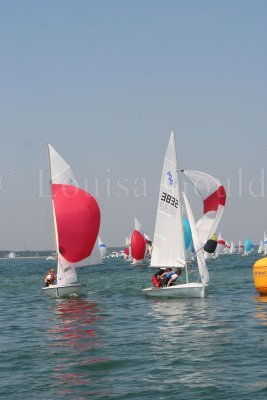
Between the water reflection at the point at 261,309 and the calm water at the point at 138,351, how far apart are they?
0.14 feet

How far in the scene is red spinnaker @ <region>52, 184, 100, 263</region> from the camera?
1292 inches

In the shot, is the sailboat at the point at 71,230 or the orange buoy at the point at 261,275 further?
the sailboat at the point at 71,230

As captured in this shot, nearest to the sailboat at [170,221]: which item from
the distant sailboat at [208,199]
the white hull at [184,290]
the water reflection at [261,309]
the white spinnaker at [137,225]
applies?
the white hull at [184,290]

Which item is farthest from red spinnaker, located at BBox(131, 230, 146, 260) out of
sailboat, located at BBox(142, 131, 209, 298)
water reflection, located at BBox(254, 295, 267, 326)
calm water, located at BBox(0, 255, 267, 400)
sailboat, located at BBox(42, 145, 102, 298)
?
calm water, located at BBox(0, 255, 267, 400)

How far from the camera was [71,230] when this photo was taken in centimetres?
3275

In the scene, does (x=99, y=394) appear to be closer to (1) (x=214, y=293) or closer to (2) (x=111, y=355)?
(2) (x=111, y=355)

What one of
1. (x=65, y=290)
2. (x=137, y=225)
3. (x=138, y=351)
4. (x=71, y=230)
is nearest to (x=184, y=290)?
(x=65, y=290)

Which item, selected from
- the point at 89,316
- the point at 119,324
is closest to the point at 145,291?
the point at 89,316

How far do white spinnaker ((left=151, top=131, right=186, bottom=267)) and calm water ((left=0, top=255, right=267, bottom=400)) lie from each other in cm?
313

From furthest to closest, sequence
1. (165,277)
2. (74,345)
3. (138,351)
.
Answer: (165,277) < (74,345) < (138,351)

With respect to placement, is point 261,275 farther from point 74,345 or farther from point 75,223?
point 74,345

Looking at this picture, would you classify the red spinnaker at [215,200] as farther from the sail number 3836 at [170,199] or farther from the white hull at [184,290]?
the white hull at [184,290]

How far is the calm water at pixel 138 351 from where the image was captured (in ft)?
43.8

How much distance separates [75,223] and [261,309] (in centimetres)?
1125
